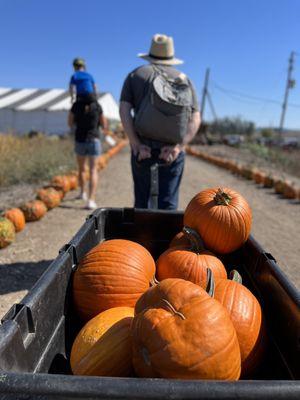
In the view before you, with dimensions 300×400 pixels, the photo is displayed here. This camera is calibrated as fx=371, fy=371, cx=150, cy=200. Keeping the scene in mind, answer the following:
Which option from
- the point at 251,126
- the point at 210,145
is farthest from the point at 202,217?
the point at 251,126

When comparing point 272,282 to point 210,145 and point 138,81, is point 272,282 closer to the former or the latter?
point 138,81

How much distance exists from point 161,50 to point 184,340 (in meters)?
2.90

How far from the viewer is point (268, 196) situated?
912cm

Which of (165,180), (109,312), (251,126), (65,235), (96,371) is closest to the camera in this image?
(96,371)

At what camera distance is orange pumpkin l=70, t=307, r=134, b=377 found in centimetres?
134

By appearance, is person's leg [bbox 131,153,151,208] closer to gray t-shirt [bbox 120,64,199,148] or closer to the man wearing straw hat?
the man wearing straw hat

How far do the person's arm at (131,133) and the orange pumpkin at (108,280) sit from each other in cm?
152

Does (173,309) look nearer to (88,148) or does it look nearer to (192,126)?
(192,126)

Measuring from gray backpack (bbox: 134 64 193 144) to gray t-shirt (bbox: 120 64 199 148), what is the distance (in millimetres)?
54

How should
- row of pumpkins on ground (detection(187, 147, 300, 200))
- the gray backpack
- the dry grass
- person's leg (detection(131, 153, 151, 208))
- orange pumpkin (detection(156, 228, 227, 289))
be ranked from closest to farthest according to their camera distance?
orange pumpkin (detection(156, 228, 227, 289)) < the gray backpack < person's leg (detection(131, 153, 151, 208)) < the dry grass < row of pumpkins on ground (detection(187, 147, 300, 200))

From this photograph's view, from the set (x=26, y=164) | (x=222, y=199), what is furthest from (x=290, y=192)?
(x=222, y=199)

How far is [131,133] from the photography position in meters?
3.31

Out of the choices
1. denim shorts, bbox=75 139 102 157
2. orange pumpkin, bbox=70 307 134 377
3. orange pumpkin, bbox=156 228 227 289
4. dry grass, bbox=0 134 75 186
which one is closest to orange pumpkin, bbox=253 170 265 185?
dry grass, bbox=0 134 75 186

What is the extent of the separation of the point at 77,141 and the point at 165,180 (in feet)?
9.92
